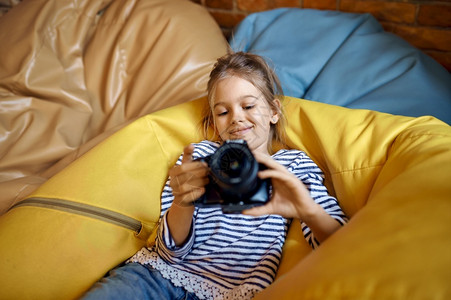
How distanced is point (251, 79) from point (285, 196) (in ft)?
1.42

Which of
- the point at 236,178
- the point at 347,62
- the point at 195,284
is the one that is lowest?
the point at 195,284

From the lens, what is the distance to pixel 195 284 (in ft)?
3.15

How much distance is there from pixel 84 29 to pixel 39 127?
0.48 meters

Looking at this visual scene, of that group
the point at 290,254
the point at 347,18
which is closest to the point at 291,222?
the point at 290,254

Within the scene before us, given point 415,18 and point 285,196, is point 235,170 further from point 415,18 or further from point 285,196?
point 415,18

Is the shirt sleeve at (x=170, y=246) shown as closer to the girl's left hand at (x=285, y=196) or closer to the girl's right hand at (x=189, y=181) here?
the girl's right hand at (x=189, y=181)

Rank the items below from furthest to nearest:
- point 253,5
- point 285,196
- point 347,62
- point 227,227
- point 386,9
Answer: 1. point 253,5
2. point 386,9
3. point 347,62
4. point 227,227
5. point 285,196

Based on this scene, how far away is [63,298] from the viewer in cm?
97

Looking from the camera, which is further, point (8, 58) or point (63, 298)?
point (8, 58)

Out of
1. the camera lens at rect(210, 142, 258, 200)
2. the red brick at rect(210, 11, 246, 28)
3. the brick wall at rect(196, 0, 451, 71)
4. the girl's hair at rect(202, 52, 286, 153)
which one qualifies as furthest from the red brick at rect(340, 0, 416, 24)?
the camera lens at rect(210, 142, 258, 200)

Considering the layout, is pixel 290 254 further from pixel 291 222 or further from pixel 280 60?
pixel 280 60

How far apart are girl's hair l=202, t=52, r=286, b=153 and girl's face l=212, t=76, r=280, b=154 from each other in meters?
0.03

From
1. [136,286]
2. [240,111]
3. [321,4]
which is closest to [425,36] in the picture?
[321,4]

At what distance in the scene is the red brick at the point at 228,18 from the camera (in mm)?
2027
